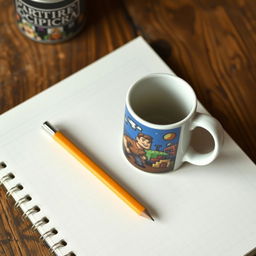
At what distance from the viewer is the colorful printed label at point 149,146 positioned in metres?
0.70

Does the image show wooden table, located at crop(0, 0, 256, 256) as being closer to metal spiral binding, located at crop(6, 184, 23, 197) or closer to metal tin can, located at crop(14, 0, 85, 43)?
metal tin can, located at crop(14, 0, 85, 43)

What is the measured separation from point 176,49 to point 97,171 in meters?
0.25

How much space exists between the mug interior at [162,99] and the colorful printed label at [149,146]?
1.1 inches

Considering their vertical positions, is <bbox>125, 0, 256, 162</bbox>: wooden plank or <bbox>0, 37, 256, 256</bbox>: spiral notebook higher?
<bbox>125, 0, 256, 162</bbox>: wooden plank

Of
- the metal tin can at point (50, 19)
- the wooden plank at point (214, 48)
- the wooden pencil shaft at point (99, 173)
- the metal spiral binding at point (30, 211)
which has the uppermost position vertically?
the metal tin can at point (50, 19)

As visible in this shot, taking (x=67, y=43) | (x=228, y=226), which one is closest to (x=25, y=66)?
(x=67, y=43)

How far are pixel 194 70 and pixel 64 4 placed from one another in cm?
22

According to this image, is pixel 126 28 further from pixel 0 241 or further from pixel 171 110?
pixel 0 241

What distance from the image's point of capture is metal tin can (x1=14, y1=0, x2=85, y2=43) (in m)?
0.83

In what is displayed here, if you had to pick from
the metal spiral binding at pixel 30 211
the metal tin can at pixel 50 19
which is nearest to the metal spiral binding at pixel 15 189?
the metal spiral binding at pixel 30 211

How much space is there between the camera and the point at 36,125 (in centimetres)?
82

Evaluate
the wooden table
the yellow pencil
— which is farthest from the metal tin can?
the yellow pencil

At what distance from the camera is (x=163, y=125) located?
0.69m

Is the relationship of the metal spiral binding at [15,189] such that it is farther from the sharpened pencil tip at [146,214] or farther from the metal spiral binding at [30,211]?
the sharpened pencil tip at [146,214]
